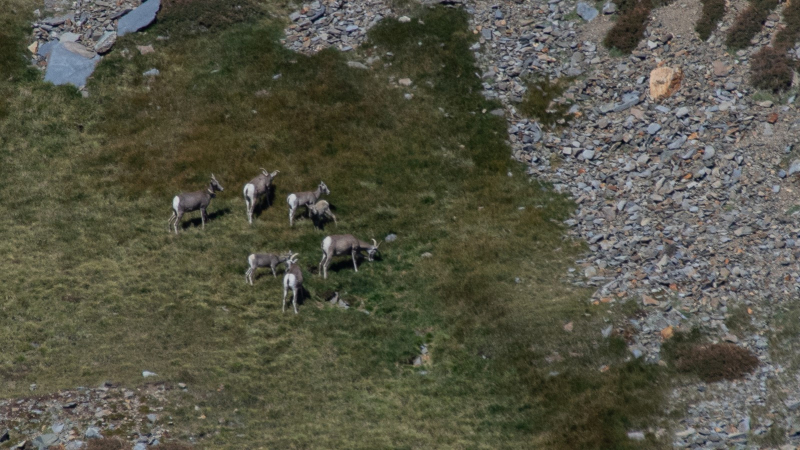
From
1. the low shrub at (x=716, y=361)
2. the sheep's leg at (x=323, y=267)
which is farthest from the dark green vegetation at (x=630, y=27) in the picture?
the sheep's leg at (x=323, y=267)

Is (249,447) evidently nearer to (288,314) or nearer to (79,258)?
(288,314)

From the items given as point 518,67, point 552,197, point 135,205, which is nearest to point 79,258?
point 135,205

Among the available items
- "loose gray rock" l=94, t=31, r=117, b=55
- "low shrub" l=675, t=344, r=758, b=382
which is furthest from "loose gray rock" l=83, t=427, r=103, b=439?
"loose gray rock" l=94, t=31, r=117, b=55

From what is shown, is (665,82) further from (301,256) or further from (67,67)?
(67,67)

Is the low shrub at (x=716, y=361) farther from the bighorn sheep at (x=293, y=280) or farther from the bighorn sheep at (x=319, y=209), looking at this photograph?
the bighorn sheep at (x=319, y=209)

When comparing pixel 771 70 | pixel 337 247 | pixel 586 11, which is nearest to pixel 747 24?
pixel 771 70

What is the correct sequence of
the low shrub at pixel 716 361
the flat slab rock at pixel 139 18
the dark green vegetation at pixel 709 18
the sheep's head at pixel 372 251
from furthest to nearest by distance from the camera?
the flat slab rock at pixel 139 18 < the dark green vegetation at pixel 709 18 < the sheep's head at pixel 372 251 < the low shrub at pixel 716 361
